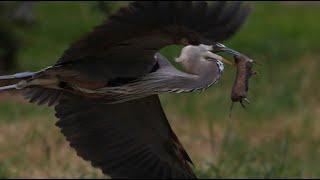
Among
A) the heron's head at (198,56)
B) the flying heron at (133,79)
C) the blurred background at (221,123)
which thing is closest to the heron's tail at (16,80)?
the flying heron at (133,79)

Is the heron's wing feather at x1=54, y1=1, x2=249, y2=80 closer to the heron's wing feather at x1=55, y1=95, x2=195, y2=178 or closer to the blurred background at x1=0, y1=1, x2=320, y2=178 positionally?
the blurred background at x1=0, y1=1, x2=320, y2=178

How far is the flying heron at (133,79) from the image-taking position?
2971 mm

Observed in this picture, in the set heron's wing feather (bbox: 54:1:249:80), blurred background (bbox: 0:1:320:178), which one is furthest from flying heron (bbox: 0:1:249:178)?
blurred background (bbox: 0:1:320:178)

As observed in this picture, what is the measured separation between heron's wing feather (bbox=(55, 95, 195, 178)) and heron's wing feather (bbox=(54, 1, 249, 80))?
612mm

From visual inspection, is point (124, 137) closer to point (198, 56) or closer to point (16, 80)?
point (16, 80)

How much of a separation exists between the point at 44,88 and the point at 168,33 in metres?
0.82

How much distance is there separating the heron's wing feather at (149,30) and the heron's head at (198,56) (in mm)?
61

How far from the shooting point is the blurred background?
6.13m

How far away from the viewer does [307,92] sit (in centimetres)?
977

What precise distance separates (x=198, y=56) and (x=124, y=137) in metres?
1.00

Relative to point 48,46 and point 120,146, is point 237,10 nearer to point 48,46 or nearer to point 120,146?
point 120,146

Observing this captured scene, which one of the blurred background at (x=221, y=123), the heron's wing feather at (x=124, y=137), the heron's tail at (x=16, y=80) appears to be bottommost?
the blurred background at (x=221, y=123)

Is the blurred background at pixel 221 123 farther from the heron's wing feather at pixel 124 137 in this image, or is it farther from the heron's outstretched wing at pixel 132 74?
the heron's wing feather at pixel 124 137

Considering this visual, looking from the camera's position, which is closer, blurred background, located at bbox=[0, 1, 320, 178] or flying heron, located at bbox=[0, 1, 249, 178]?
flying heron, located at bbox=[0, 1, 249, 178]
